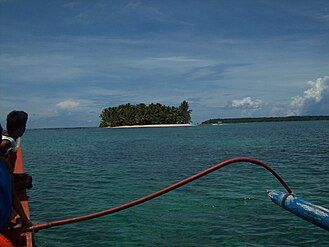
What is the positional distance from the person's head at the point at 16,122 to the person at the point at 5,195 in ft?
3.04

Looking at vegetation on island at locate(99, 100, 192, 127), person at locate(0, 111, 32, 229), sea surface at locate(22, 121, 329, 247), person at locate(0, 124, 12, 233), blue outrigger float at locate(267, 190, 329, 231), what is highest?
vegetation on island at locate(99, 100, 192, 127)

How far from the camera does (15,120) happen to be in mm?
5293

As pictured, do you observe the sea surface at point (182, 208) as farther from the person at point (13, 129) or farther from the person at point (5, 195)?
the person at point (5, 195)

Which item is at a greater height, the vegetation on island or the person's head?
the vegetation on island

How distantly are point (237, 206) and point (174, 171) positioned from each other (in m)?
11.1

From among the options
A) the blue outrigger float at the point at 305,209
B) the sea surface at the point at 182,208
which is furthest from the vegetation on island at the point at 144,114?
the blue outrigger float at the point at 305,209

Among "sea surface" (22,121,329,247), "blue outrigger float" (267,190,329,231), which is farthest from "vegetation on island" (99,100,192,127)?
"blue outrigger float" (267,190,329,231)

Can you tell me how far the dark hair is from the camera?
5.28m

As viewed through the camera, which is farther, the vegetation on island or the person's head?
the vegetation on island

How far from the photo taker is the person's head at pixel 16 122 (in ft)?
17.3

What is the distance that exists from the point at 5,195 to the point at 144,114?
155 meters

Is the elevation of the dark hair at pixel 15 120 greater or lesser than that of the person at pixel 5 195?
greater

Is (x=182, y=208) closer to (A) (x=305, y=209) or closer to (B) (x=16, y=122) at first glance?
(A) (x=305, y=209)

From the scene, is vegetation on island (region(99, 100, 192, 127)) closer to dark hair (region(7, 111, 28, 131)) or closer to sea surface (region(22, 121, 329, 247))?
sea surface (region(22, 121, 329, 247))
